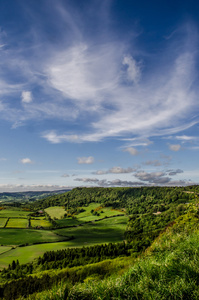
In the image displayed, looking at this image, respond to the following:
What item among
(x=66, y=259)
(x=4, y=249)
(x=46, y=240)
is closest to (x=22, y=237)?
(x=46, y=240)

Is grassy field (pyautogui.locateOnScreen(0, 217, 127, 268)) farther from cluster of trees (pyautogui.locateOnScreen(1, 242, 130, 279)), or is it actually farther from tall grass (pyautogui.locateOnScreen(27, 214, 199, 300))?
tall grass (pyautogui.locateOnScreen(27, 214, 199, 300))

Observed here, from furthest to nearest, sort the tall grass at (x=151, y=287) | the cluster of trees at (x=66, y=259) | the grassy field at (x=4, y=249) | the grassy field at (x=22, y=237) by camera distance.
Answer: the grassy field at (x=22, y=237)
the grassy field at (x=4, y=249)
the cluster of trees at (x=66, y=259)
the tall grass at (x=151, y=287)

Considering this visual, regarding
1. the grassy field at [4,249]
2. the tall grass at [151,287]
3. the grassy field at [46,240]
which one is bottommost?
the grassy field at [46,240]

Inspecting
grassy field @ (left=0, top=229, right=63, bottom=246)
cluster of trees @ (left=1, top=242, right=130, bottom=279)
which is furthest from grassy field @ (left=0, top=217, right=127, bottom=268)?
cluster of trees @ (left=1, top=242, right=130, bottom=279)

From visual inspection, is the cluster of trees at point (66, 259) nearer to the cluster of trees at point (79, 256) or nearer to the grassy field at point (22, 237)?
the cluster of trees at point (79, 256)

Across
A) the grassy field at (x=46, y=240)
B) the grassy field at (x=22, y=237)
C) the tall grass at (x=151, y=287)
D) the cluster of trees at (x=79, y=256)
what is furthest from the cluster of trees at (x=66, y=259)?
the tall grass at (x=151, y=287)

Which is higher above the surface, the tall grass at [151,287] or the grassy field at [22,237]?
the tall grass at [151,287]

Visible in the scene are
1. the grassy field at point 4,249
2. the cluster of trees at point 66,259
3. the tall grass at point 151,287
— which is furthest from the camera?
the grassy field at point 4,249

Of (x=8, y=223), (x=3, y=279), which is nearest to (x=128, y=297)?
(x=3, y=279)

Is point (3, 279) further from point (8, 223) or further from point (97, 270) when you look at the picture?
point (8, 223)

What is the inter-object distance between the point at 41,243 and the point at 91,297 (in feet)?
564

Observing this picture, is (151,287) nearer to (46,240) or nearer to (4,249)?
(4,249)

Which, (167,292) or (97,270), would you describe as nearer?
(167,292)

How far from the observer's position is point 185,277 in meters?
7.05
